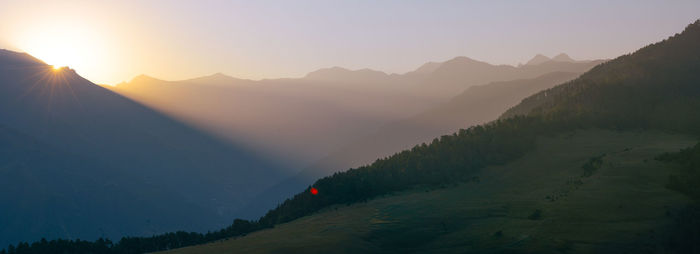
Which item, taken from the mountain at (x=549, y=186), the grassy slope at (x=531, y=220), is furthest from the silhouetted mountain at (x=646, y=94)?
the grassy slope at (x=531, y=220)

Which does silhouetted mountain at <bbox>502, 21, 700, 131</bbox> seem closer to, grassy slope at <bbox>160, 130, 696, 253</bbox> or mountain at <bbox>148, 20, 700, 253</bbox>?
mountain at <bbox>148, 20, 700, 253</bbox>

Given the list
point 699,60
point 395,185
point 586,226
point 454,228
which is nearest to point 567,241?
Answer: point 586,226

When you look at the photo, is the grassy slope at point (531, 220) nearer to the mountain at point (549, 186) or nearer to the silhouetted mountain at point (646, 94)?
the mountain at point (549, 186)

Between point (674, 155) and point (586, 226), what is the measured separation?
2871 centimetres

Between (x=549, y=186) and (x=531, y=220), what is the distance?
20659 millimetres

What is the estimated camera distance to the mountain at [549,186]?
45656 millimetres

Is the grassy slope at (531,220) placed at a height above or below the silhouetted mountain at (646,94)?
below

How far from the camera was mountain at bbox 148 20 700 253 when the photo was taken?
150 feet

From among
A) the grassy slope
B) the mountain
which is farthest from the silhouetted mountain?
the grassy slope

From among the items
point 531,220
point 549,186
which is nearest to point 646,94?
point 549,186

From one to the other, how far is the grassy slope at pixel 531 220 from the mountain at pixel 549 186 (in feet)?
0.64

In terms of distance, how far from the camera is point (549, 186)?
6988cm

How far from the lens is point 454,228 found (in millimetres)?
55250

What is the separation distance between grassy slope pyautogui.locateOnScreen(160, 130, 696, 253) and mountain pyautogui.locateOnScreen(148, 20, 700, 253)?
0.64ft
